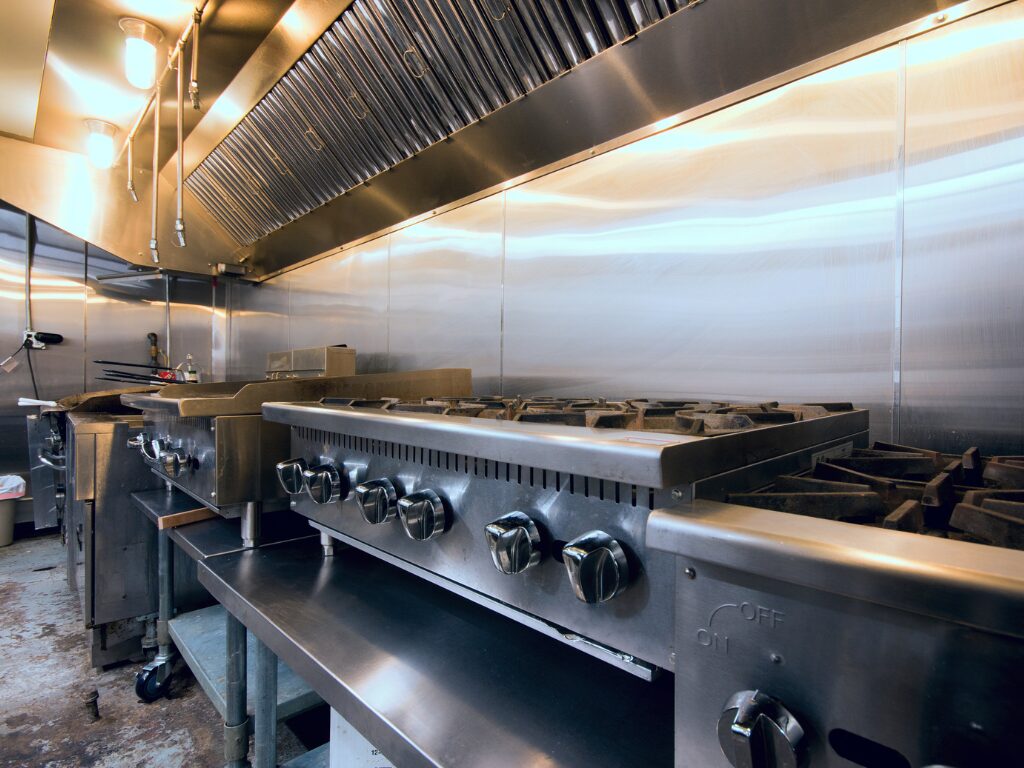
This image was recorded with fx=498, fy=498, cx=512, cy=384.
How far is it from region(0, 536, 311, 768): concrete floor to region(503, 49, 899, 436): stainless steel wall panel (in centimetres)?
178

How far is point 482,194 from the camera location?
1.97m

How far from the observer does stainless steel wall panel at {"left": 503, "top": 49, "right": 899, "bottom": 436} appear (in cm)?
113

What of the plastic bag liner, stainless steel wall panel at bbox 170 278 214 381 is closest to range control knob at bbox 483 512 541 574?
stainless steel wall panel at bbox 170 278 214 381

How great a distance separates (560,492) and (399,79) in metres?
1.67

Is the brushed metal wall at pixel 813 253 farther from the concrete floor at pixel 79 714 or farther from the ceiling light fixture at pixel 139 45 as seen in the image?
the concrete floor at pixel 79 714

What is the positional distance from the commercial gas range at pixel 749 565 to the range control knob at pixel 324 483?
14 centimetres

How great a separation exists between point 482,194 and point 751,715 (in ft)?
6.26

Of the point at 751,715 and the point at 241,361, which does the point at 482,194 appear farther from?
the point at 241,361

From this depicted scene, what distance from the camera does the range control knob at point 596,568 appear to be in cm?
50

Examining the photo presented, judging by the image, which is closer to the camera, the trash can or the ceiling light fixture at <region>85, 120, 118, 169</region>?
the ceiling light fixture at <region>85, 120, 118, 169</region>

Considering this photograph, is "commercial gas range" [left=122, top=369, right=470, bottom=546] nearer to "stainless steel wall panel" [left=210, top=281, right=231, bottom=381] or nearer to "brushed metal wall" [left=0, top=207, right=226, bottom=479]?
"stainless steel wall panel" [left=210, top=281, right=231, bottom=381]

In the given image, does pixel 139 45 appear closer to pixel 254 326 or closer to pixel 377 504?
pixel 254 326

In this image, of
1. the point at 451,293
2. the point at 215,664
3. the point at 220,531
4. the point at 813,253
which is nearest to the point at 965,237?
the point at 813,253

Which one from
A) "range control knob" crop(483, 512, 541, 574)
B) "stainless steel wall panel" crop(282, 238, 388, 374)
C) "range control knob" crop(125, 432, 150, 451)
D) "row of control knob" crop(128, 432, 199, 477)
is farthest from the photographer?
"stainless steel wall panel" crop(282, 238, 388, 374)
